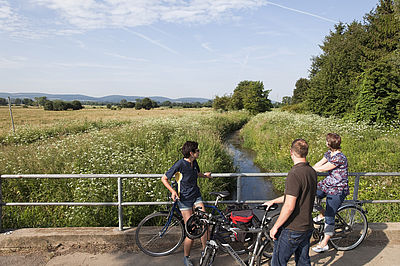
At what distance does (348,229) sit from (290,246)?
1.92m

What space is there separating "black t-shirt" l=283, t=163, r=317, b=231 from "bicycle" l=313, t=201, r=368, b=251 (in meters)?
1.52

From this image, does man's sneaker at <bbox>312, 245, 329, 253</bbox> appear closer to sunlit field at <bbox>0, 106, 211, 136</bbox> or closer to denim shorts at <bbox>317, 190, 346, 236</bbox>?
denim shorts at <bbox>317, 190, 346, 236</bbox>

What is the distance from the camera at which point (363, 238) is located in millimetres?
3850

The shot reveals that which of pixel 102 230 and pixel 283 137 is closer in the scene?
pixel 102 230

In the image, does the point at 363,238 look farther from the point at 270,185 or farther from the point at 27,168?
the point at 27,168

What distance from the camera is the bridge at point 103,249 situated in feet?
11.6

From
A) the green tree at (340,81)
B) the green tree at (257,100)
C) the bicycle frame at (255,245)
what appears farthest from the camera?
the green tree at (257,100)

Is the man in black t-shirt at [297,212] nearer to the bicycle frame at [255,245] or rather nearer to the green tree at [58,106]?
the bicycle frame at [255,245]

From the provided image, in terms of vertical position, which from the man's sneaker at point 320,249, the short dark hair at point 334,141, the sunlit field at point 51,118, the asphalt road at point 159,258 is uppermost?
the short dark hair at point 334,141

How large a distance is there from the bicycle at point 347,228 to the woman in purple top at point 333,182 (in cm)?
18

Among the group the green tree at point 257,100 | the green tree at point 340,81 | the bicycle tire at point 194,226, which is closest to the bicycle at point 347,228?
the bicycle tire at point 194,226

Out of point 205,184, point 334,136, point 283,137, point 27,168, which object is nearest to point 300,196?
point 334,136

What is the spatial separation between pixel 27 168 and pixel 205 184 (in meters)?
5.03

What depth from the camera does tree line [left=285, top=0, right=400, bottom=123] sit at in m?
15.2
